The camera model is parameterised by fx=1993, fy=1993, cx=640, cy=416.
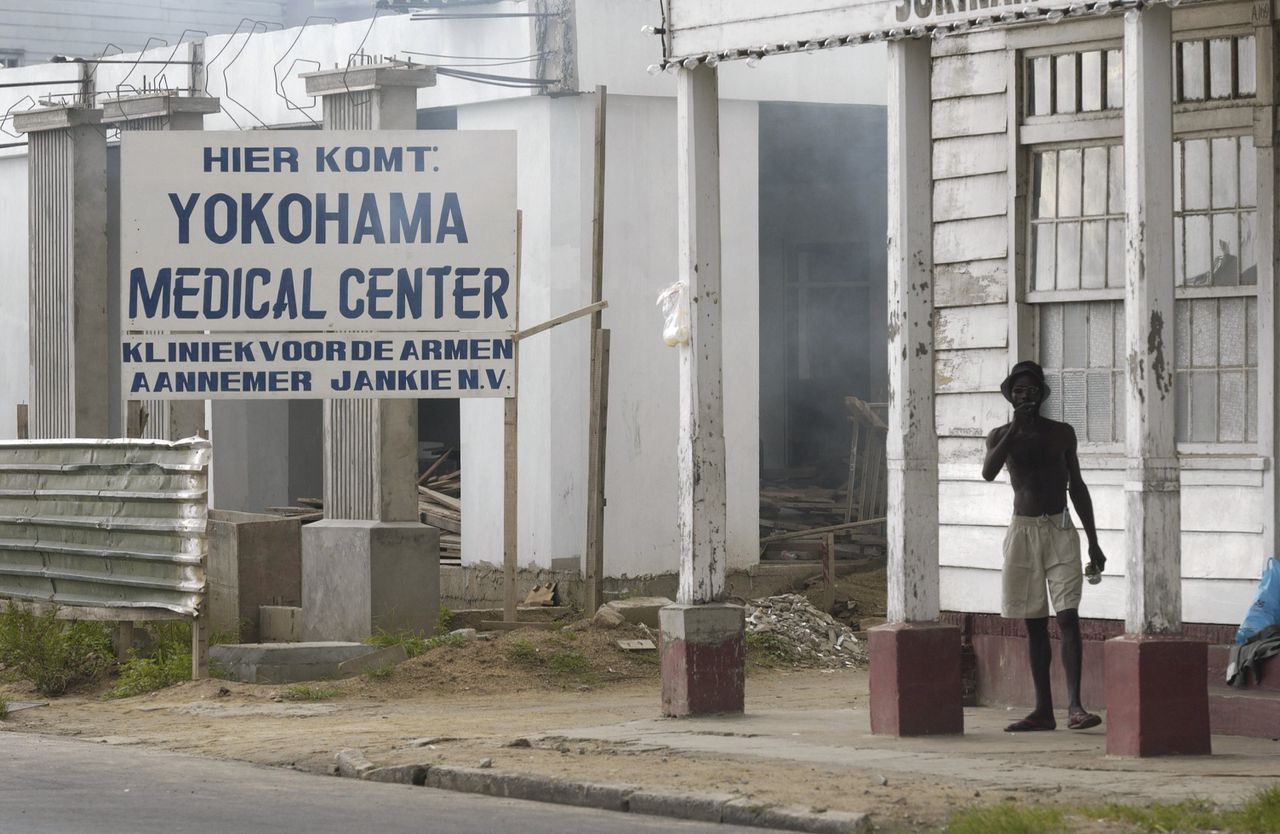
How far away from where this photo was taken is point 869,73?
2164 centimetres

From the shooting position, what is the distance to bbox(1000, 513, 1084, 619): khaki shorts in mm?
10906

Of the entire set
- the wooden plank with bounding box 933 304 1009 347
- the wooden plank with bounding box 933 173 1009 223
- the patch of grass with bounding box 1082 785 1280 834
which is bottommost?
the patch of grass with bounding box 1082 785 1280 834

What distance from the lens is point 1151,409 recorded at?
9.65 metres

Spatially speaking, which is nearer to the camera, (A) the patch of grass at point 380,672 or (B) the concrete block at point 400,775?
(B) the concrete block at point 400,775

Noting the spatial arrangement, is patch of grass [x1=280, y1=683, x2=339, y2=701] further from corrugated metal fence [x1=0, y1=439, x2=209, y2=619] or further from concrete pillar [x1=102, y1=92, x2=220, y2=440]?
concrete pillar [x1=102, y1=92, x2=220, y2=440]

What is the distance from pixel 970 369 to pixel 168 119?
422 inches

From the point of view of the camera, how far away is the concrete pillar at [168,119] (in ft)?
63.6

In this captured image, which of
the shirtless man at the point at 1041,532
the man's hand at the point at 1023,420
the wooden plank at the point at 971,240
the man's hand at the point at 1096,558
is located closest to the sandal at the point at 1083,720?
the shirtless man at the point at 1041,532

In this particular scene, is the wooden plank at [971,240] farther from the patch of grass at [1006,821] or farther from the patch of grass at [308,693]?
the patch of grass at [308,693]

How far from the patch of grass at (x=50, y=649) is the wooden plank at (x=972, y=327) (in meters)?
7.19

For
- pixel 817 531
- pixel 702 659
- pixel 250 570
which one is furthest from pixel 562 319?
pixel 817 531

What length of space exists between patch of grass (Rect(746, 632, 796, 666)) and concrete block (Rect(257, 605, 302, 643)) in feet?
12.9

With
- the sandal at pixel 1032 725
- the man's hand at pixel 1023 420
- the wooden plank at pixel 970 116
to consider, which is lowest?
the sandal at pixel 1032 725

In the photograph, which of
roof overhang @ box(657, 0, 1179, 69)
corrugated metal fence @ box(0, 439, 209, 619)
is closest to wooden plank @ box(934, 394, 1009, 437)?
roof overhang @ box(657, 0, 1179, 69)
